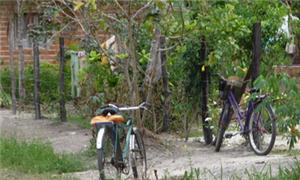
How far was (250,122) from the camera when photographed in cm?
938

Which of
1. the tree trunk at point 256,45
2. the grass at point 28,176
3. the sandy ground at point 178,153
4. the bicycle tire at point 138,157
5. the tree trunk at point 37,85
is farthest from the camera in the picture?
the tree trunk at point 37,85

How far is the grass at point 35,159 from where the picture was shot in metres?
8.99

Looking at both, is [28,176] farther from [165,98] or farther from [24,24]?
[24,24]

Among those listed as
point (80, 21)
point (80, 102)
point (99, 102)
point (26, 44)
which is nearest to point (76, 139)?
point (99, 102)

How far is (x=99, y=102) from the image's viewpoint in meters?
11.0

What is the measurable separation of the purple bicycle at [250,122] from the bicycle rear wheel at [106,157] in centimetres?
186

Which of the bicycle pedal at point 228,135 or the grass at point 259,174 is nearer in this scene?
the grass at point 259,174

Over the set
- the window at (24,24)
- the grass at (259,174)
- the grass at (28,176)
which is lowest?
the grass at (28,176)

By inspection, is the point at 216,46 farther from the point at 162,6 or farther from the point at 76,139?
the point at 76,139

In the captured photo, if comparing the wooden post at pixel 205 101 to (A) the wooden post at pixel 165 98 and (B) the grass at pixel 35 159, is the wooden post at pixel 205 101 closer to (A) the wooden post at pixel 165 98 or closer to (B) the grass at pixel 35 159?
(A) the wooden post at pixel 165 98

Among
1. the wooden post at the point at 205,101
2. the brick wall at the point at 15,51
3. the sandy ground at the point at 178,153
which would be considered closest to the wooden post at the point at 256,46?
the wooden post at the point at 205,101

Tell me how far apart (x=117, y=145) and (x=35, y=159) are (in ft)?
5.69

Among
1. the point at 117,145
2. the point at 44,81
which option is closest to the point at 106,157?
the point at 117,145

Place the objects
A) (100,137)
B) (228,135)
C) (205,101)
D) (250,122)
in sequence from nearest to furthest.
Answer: (100,137)
(250,122)
(228,135)
(205,101)
